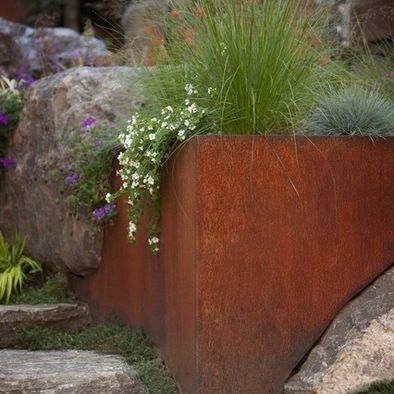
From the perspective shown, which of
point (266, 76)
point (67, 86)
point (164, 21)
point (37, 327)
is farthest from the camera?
point (67, 86)

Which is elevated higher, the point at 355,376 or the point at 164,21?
Result: the point at 164,21

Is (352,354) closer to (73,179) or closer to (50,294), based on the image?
(73,179)

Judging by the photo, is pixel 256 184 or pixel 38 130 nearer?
pixel 256 184

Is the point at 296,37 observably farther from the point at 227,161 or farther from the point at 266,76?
the point at 227,161

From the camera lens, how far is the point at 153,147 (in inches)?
165

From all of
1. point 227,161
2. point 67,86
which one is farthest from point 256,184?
point 67,86

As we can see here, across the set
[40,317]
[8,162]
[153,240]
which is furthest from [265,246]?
[8,162]

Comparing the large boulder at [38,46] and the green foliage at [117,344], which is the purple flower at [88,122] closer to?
the green foliage at [117,344]

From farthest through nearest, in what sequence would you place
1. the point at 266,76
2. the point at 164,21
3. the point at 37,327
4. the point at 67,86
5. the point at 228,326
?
the point at 67,86
the point at 37,327
the point at 164,21
the point at 266,76
the point at 228,326

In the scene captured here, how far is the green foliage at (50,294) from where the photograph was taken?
19.1 ft

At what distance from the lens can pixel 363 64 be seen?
5379mm

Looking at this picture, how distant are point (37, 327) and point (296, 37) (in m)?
2.36

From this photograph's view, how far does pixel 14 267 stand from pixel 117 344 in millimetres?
1518

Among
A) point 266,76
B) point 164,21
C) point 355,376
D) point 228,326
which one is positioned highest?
point 164,21
